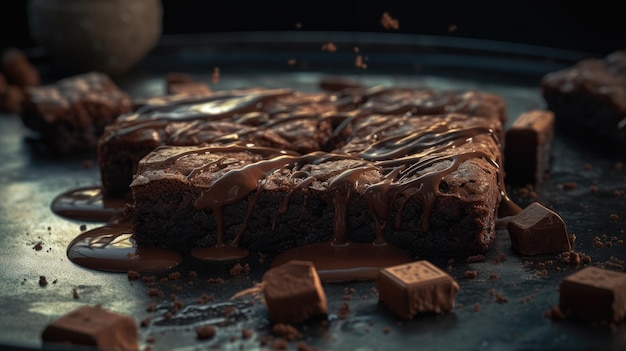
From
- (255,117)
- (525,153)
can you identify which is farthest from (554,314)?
(255,117)

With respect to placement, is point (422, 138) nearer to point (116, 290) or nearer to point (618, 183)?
point (618, 183)

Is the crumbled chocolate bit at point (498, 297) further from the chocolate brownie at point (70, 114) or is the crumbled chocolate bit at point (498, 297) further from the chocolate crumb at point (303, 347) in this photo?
the chocolate brownie at point (70, 114)

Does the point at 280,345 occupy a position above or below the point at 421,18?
below

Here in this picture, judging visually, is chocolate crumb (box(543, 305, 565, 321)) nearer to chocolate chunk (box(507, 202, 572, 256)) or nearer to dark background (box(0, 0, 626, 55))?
chocolate chunk (box(507, 202, 572, 256))

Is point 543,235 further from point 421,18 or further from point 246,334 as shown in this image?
point 421,18

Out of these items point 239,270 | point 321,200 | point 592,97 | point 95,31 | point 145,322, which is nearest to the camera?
point 145,322

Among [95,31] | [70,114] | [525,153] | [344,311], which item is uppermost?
[95,31]

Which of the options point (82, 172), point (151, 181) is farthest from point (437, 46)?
point (151, 181)
